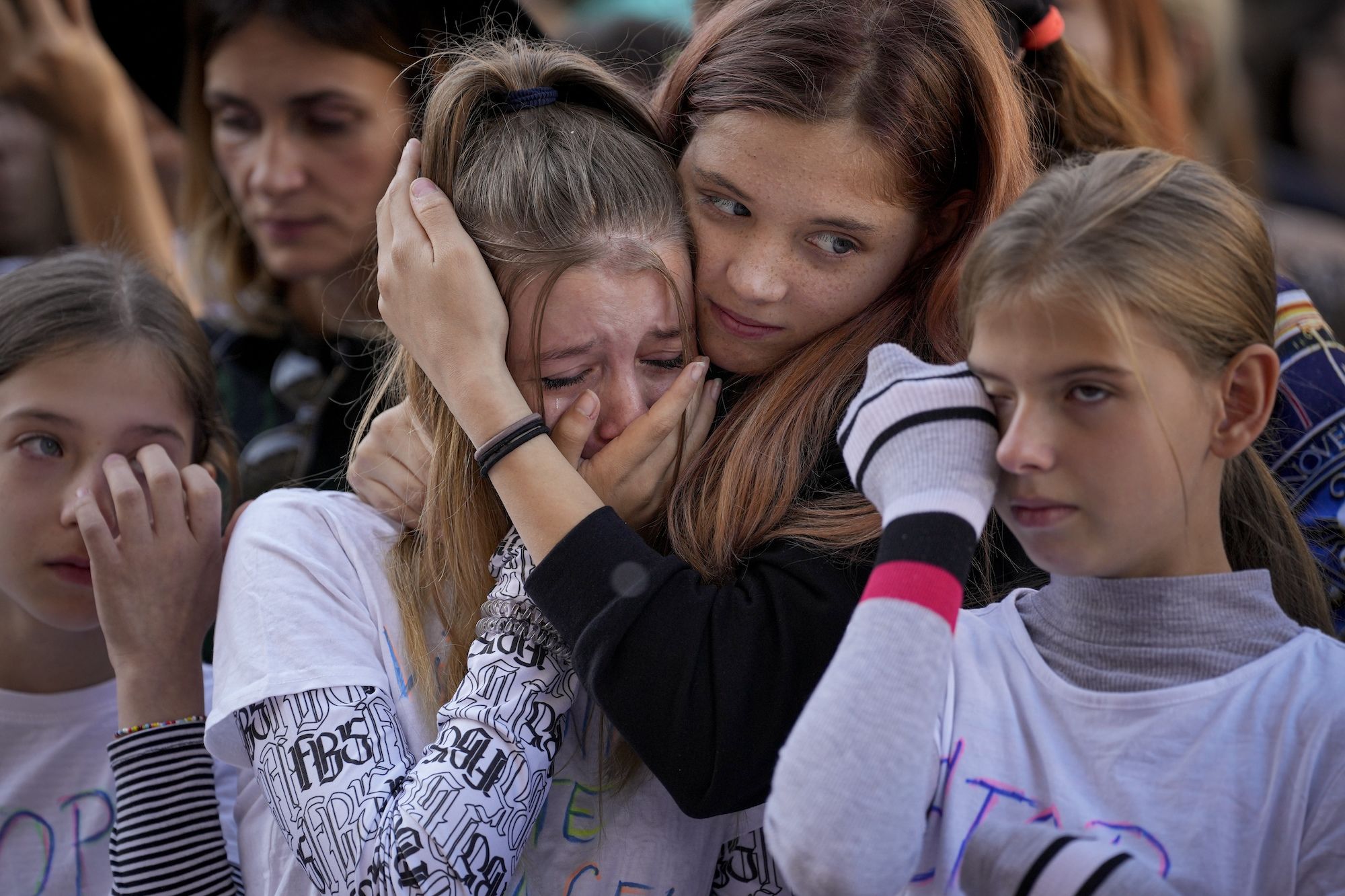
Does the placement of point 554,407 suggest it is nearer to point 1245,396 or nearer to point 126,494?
point 126,494

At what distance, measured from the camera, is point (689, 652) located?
136 centimetres

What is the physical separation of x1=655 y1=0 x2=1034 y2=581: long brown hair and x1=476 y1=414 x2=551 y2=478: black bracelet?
0.23 metres

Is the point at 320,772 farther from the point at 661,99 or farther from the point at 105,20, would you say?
the point at 105,20

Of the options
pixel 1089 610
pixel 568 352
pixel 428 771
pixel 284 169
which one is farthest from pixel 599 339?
pixel 284 169

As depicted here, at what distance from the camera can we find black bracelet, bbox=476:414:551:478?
1505mm

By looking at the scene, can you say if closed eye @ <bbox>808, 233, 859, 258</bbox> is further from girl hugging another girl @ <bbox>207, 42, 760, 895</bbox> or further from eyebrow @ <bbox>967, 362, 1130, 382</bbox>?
eyebrow @ <bbox>967, 362, 1130, 382</bbox>

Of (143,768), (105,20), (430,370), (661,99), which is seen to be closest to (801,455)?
(430,370)

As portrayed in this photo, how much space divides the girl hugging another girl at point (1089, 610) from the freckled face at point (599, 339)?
1.35 ft

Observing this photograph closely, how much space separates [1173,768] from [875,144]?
2.75ft

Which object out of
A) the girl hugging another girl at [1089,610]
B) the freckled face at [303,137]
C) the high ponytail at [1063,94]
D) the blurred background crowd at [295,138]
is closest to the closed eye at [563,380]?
the girl hugging another girl at [1089,610]

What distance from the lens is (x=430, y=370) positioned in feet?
5.30

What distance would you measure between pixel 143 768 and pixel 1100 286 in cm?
135

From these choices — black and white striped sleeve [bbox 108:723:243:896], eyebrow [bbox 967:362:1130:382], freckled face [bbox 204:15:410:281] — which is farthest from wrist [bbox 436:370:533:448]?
freckled face [bbox 204:15:410:281]

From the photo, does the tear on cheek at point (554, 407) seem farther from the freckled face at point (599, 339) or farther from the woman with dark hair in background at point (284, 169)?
the woman with dark hair in background at point (284, 169)
